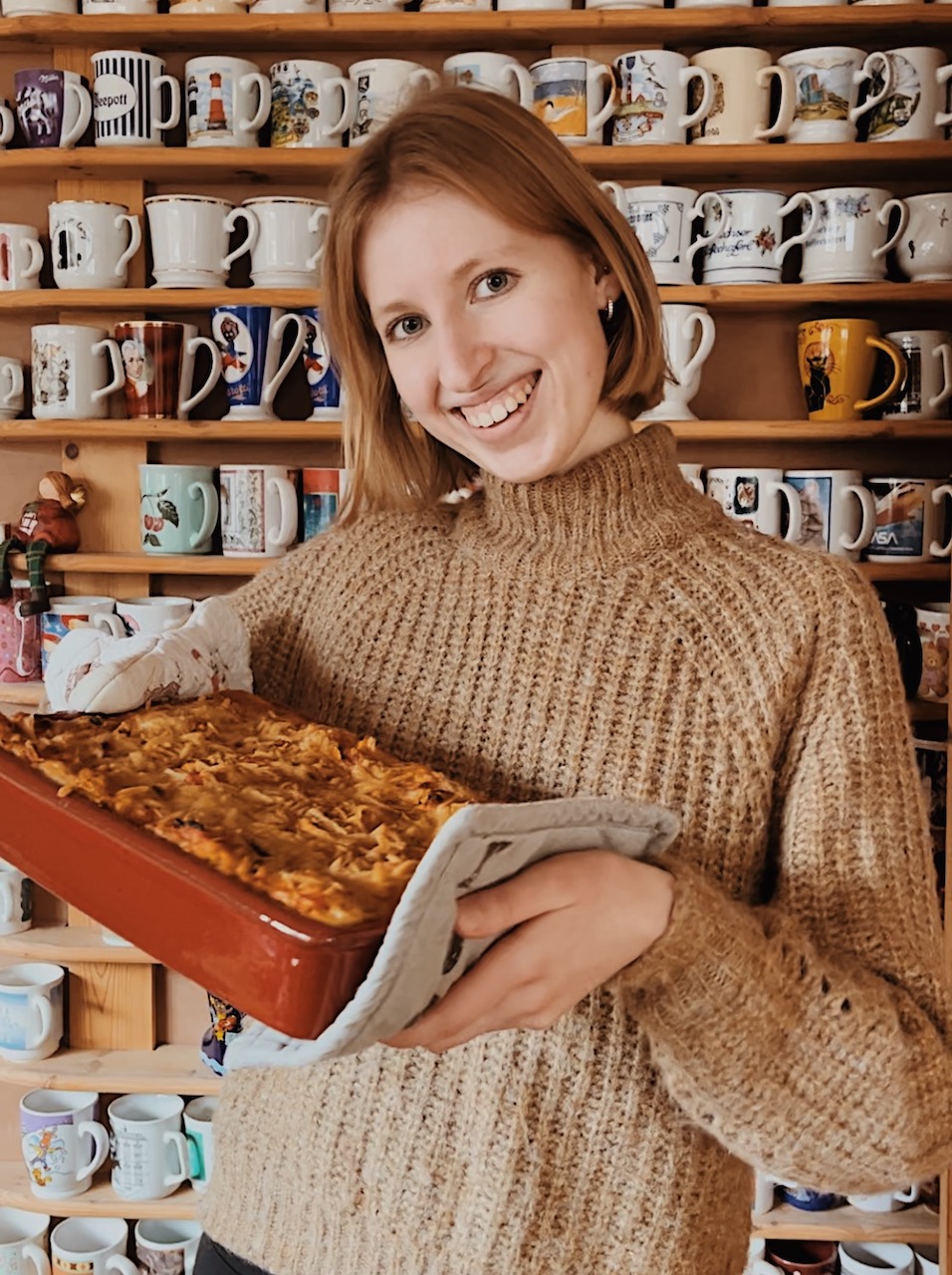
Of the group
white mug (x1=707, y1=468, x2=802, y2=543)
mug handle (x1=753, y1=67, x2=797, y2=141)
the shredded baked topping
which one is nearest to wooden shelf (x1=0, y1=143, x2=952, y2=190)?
mug handle (x1=753, y1=67, x2=797, y2=141)

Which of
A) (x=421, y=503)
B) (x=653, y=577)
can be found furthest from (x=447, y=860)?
(x=421, y=503)

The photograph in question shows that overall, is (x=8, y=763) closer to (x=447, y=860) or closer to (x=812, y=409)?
(x=447, y=860)

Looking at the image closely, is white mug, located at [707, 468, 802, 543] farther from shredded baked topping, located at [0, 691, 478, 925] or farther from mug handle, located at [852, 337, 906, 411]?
shredded baked topping, located at [0, 691, 478, 925]

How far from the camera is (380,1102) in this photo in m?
0.82

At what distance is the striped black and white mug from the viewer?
1.59 meters

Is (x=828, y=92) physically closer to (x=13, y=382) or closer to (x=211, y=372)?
(x=211, y=372)

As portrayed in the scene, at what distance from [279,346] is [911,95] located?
0.85 m

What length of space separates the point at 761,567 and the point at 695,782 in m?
0.16

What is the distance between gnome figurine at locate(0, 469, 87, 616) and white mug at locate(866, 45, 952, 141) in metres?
1.17

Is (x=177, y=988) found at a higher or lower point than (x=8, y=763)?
lower

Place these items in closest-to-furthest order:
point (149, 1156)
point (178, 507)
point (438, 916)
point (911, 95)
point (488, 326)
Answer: point (438, 916), point (488, 326), point (911, 95), point (178, 507), point (149, 1156)

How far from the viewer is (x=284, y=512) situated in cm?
162

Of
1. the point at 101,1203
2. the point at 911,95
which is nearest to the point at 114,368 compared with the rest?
the point at 911,95

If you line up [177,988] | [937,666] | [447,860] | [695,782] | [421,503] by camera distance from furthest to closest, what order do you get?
[177,988], [937,666], [421,503], [695,782], [447,860]
